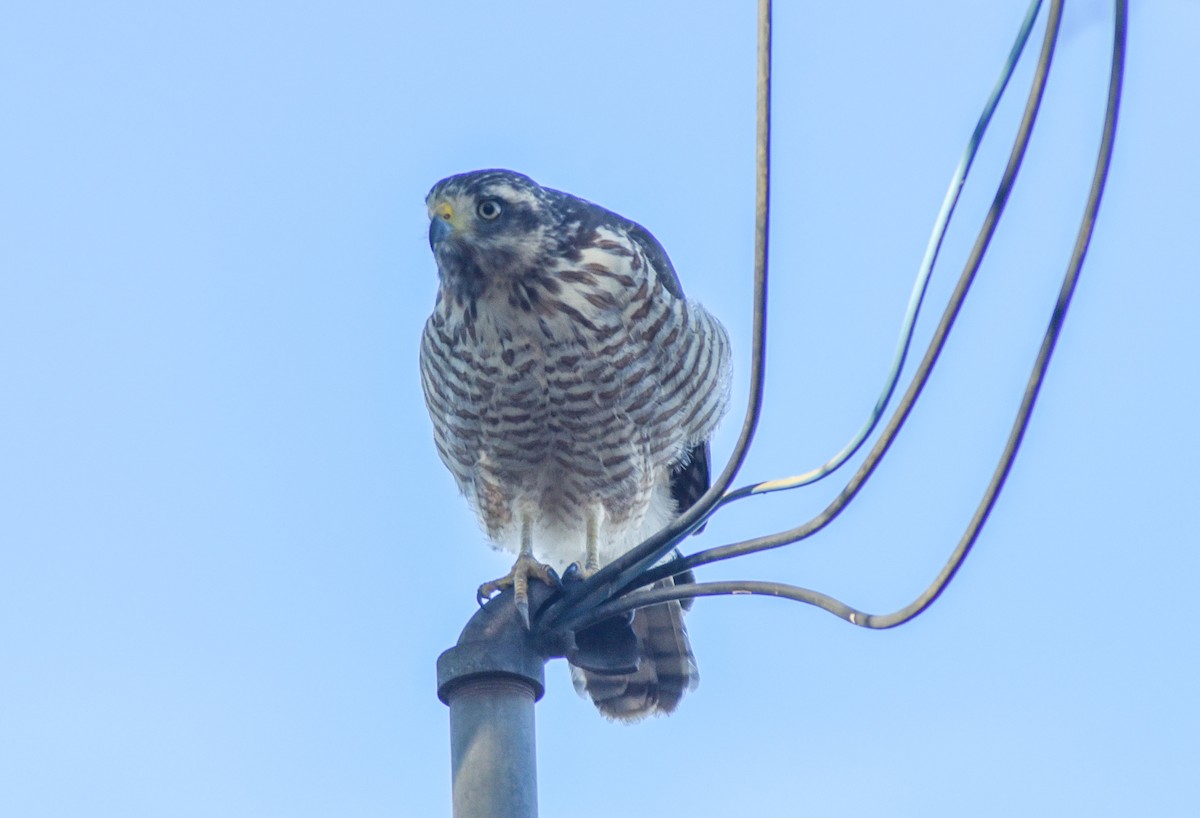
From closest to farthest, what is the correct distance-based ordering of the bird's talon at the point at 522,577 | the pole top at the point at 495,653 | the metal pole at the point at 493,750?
the metal pole at the point at 493,750
the pole top at the point at 495,653
the bird's talon at the point at 522,577

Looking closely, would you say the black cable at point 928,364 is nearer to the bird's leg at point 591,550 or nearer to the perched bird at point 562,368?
the perched bird at point 562,368

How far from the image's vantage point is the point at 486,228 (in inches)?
244

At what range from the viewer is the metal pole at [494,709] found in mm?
3711

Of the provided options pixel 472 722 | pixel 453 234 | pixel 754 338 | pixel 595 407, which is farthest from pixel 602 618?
pixel 453 234

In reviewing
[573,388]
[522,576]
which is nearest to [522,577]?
[522,576]

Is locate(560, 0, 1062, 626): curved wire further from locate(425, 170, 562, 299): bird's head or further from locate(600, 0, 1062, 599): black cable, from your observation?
locate(425, 170, 562, 299): bird's head

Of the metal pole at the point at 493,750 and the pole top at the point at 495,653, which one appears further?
the pole top at the point at 495,653

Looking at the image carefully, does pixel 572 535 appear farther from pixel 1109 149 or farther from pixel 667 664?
pixel 1109 149

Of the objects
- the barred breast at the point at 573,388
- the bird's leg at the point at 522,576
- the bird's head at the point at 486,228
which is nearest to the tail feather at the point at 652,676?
the barred breast at the point at 573,388

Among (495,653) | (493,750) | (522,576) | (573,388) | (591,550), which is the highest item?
(573,388)

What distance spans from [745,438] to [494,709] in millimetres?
864

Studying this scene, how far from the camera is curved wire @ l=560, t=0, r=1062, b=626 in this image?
3172mm

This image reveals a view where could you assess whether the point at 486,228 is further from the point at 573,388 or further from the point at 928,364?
the point at 928,364

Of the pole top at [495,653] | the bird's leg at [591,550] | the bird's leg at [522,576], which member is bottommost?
the pole top at [495,653]
